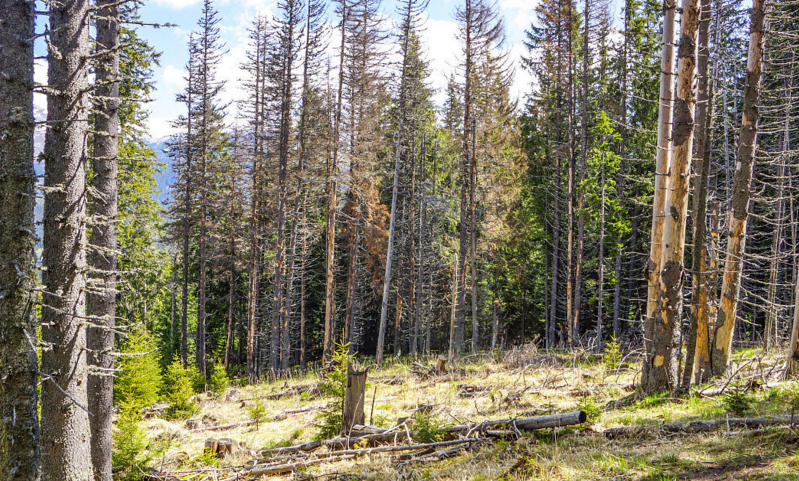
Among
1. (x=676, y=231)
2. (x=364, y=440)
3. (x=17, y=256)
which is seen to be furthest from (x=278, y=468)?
(x=676, y=231)

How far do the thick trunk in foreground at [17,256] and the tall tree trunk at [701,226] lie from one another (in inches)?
309

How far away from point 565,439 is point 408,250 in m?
23.3

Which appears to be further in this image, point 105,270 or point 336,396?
point 336,396

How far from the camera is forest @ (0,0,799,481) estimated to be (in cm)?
449

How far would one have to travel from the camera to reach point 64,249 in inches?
186

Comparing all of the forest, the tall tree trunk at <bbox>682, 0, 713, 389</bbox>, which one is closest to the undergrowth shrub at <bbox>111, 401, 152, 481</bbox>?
the forest

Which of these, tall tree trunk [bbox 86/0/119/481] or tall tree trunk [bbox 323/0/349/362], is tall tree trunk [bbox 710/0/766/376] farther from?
tall tree trunk [bbox 323/0/349/362]

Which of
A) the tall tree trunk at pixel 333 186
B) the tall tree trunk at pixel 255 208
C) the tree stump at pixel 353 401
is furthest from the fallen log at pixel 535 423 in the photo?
the tall tree trunk at pixel 255 208

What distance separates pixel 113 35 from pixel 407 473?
7.28 m

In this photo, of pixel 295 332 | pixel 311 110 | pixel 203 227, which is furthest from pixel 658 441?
pixel 295 332

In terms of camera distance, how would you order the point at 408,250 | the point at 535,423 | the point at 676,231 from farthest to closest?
the point at 408,250 < the point at 676,231 < the point at 535,423

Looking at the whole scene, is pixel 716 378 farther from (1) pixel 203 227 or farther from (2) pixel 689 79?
(1) pixel 203 227

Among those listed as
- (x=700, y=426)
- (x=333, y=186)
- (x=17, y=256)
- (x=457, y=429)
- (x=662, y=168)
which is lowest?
(x=457, y=429)

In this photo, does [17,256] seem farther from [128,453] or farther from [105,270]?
[128,453]
